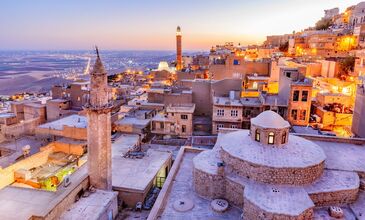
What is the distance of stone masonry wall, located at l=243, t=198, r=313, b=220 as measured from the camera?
12.2 metres

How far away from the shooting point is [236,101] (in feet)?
98.9

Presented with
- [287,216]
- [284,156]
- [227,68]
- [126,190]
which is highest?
[227,68]

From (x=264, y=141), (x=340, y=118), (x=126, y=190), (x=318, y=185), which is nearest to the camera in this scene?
(x=318, y=185)

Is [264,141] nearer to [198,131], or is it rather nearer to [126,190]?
[126,190]

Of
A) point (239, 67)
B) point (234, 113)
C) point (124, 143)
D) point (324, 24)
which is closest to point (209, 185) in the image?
point (124, 143)

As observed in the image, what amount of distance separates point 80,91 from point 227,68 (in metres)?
21.3

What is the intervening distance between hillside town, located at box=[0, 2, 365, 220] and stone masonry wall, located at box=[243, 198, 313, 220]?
0.05 m

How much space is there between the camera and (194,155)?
22188mm

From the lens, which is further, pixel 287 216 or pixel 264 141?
pixel 264 141

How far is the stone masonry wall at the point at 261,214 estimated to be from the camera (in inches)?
480

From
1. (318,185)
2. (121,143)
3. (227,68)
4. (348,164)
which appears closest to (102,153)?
(121,143)

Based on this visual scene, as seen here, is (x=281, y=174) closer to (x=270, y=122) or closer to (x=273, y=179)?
(x=273, y=179)

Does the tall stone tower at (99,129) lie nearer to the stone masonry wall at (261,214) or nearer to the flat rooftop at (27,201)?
the flat rooftop at (27,201)

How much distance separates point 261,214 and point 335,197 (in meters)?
4.77
